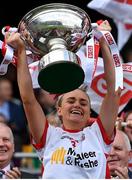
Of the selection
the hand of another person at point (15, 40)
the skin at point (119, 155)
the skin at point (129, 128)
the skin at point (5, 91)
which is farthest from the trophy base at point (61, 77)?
the skin at point (5, 91)

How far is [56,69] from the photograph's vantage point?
5.30m

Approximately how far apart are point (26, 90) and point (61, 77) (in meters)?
0.32

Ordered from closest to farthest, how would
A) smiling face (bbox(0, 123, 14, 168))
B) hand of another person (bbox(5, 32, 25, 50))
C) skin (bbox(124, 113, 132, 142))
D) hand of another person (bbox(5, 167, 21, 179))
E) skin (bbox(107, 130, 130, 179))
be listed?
hand of another person (bbox(5, 32, 25, 50)) → hand of another person (bbox(5, 167, 21, 179)) → smiling face (bbox(0, 123, 14, 168)) → skin (bbox(107, 130, 130, 179)) → skin (bbox(124, 113, 132, 142))

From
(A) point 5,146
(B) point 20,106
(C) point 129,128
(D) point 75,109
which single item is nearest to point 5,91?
(B) point 20,106

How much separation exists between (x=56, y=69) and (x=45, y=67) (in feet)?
0.26

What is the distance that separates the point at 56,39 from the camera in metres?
5.53

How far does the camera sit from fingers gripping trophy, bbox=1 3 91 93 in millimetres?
5328

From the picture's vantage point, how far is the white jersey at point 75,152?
218 inches

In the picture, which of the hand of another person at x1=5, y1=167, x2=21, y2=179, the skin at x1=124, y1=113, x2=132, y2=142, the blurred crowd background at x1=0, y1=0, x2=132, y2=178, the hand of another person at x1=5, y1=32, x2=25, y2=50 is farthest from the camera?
the blurred crowd background at x1=0, y1=0, x2=132, y2=178

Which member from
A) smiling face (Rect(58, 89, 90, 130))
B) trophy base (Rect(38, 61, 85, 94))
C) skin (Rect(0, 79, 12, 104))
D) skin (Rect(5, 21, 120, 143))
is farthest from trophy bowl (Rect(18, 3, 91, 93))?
skin (Rect(0, 79, 12, 104))

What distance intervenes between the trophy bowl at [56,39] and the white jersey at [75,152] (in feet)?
1.29

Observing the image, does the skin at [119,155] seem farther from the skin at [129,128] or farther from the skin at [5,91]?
the skin at [5,91]

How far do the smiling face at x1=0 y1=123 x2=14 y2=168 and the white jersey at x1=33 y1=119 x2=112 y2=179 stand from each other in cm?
54

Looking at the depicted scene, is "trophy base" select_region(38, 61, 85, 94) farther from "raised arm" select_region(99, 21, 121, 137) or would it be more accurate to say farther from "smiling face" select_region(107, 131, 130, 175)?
"smiling face" select_region(107, 131, 130, 175)
